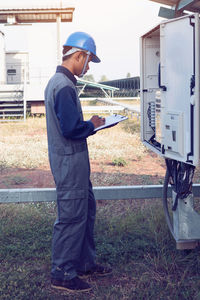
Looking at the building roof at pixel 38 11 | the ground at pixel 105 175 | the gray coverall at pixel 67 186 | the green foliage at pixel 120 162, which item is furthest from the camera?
the building roof at pixel 38 11

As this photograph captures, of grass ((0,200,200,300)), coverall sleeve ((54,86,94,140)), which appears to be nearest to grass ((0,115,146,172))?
grass ((0,200,200,300))

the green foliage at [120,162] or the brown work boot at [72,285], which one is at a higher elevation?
the green foliage at [120,162]

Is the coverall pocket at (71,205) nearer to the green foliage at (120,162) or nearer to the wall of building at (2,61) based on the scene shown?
the green foliage at (120,162)

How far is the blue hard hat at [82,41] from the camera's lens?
368 centimetres

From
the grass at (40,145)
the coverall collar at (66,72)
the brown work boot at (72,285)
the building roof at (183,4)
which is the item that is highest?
the building roof at (183,4)

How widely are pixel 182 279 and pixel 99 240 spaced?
123 centimetres

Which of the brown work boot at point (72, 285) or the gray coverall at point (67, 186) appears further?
the brown work boot at point (72, 285)

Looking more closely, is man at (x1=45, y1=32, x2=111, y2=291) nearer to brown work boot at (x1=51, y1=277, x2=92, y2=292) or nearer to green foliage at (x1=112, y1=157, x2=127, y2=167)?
brown work boot at (x1=51, y1=277, x2=92, y2=292)

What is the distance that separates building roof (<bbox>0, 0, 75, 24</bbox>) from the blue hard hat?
58.6ft

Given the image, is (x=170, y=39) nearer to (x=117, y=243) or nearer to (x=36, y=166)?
(x=117, y=243)

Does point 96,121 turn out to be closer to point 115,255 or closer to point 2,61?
point 115,255

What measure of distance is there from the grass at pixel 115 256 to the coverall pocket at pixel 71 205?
65 centimetres

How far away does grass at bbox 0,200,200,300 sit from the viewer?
3.75 m

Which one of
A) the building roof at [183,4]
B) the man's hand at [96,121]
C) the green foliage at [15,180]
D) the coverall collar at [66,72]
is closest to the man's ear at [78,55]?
the coverall collar at [66,72]
